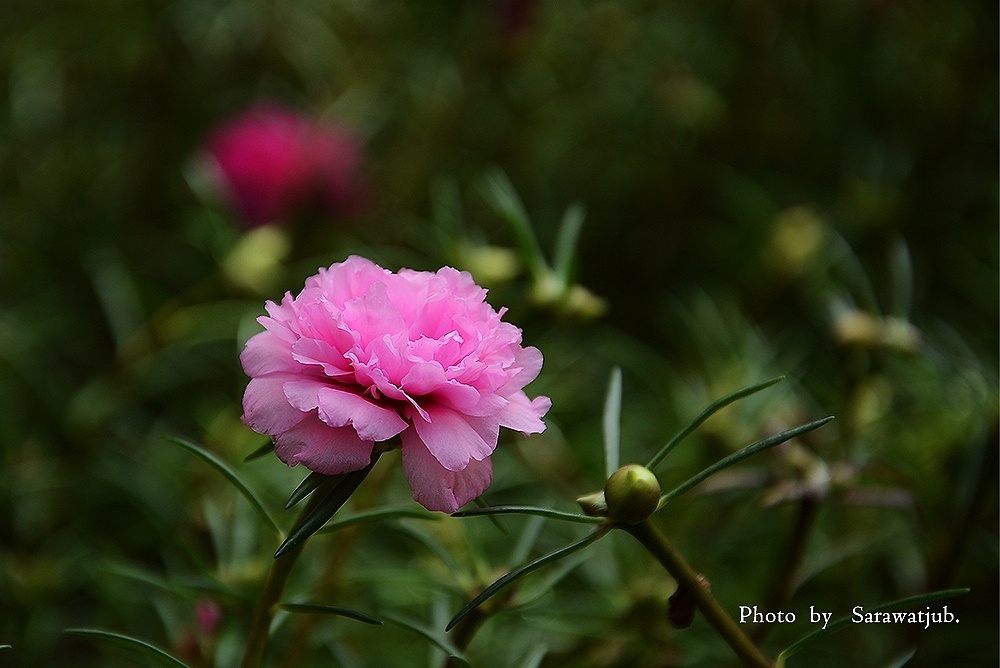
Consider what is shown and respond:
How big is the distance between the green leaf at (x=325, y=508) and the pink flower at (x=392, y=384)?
2 cm

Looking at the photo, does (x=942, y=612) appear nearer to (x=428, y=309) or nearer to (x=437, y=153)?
(x=428, y=309)

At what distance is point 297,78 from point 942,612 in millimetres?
819

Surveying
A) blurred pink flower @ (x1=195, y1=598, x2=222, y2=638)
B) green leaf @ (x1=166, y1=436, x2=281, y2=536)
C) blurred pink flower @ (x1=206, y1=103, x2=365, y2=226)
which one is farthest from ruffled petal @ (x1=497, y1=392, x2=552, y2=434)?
blurred pink flower @ (x1=206, y1=103, x2=365, y2=226)

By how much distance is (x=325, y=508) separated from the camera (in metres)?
0.27

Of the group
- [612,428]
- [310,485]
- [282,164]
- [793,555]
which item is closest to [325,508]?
[310,485]

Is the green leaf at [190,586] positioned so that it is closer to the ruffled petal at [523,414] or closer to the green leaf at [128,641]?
the green leaf at [128,641]

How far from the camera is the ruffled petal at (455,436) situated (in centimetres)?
26

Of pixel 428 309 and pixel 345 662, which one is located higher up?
pixel 428 309

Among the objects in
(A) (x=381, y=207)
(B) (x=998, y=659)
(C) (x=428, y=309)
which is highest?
(C) (x=428, y=309)

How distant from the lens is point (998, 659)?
0.51 metres

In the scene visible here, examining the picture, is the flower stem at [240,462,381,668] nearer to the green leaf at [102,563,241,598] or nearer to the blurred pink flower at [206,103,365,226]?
the green leaf at [102,563,241,598]

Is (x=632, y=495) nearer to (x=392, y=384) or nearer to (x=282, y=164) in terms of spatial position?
(x=392, y=384)

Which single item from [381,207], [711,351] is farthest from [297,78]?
[711,351]

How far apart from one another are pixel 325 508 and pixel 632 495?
0.10 meters
